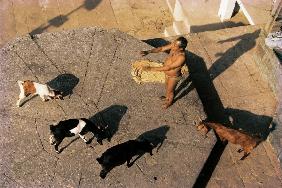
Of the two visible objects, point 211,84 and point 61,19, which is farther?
point 61,19

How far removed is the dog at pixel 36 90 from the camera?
8.73 meters

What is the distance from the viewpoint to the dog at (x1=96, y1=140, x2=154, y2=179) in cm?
767

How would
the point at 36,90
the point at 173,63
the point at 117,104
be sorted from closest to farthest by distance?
the point at 173,63
the point at 36,90
the point at 117,104

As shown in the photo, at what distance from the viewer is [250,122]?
9.84m

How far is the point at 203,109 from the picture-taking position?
9469 mm

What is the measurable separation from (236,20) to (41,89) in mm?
7439

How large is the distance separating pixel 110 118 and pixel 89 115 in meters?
0.46

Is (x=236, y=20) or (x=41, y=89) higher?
(x=41, y=89)

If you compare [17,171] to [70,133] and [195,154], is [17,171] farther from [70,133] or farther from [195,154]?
[195,154]

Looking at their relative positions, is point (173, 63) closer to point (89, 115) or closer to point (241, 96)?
point (89, 115)

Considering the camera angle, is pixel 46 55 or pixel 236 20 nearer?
pixel 46 55

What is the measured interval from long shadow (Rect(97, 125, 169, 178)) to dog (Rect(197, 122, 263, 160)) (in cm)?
102

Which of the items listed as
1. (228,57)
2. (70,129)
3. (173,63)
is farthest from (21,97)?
(228,57)

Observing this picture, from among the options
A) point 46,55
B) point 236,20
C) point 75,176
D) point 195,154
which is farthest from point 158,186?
point 236,20
